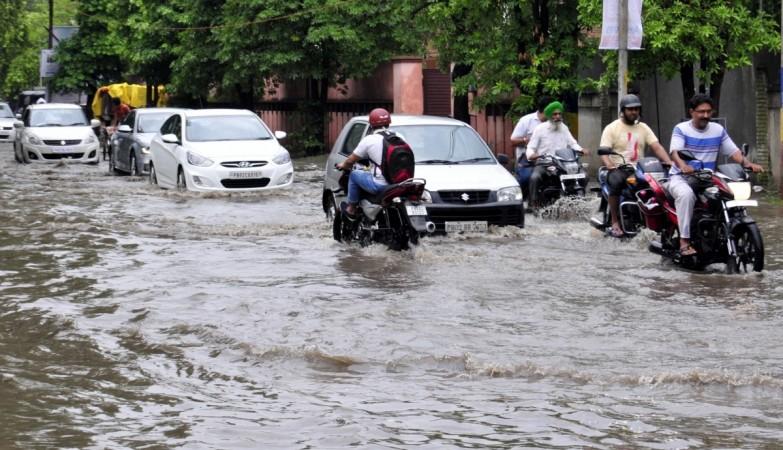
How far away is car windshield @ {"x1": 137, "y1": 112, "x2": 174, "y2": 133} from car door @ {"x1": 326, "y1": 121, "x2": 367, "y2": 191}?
13091 mm

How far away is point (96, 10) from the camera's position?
205 feet

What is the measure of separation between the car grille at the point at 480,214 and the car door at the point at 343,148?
2122 mm

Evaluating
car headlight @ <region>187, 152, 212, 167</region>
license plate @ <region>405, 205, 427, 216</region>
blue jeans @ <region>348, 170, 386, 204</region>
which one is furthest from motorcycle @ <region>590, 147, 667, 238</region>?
car headlight @ <region>187, 152, 212, 167</region>

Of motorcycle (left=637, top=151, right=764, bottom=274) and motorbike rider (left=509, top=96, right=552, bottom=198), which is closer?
motorcycle (left=637, top=151, right=764, bottom=274)

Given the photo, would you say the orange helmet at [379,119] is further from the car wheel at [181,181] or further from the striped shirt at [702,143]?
the car wheel at [181,181]

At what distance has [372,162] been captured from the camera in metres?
15.3

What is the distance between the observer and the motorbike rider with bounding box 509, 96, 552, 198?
20000 mm

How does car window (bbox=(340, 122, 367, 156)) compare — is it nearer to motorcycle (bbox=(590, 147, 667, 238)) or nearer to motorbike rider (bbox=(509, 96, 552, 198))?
motorbike rider (bbox=(509, 96, 552, 198))

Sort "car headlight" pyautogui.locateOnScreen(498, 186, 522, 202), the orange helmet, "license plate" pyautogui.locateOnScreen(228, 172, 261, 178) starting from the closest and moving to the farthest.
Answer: the orange helmet < "car headlight" pyautogui.locateOnScreen(498, 186, 522, 202) < "license plate" pyautogui.locateOnScreen(228, 172, 261, 178)

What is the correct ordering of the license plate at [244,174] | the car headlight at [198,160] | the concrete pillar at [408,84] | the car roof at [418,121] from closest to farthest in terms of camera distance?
1. the car roof at [418,121]
2. the license plate at [244,174]
3. the car headlight at [198,160]
4. the concrete pillar at [408,84]

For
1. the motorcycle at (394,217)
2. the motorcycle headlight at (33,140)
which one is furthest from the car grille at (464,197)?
the motorcycle headlight at (33,140)

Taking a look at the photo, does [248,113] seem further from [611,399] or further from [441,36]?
[611,399]

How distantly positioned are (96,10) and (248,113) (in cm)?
3835

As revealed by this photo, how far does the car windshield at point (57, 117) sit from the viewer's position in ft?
121
